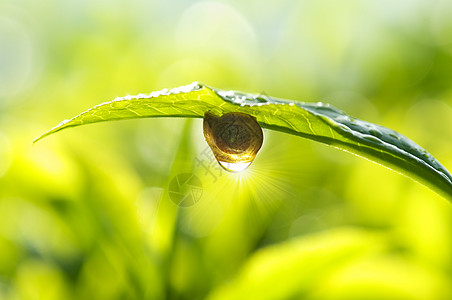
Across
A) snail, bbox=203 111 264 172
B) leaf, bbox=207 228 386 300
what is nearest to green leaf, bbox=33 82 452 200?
snail, bbox=203 111 264 172

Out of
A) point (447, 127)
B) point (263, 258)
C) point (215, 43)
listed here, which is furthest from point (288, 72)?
point (263, 258)

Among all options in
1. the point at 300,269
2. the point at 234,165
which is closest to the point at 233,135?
the point at 234,165

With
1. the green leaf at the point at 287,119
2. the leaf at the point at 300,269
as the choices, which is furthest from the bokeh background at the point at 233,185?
the green leaf at the point at 287,119

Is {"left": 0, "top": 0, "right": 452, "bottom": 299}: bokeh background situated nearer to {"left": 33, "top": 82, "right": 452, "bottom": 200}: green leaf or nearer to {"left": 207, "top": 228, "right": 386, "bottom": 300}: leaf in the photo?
{"left": 207, "top": 228, "right": 386, "bottom": 300}: leaf

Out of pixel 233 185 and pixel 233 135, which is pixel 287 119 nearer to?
pixel 233 135

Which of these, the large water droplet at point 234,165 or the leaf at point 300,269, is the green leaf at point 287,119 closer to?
the large water droplet at point 234,165
